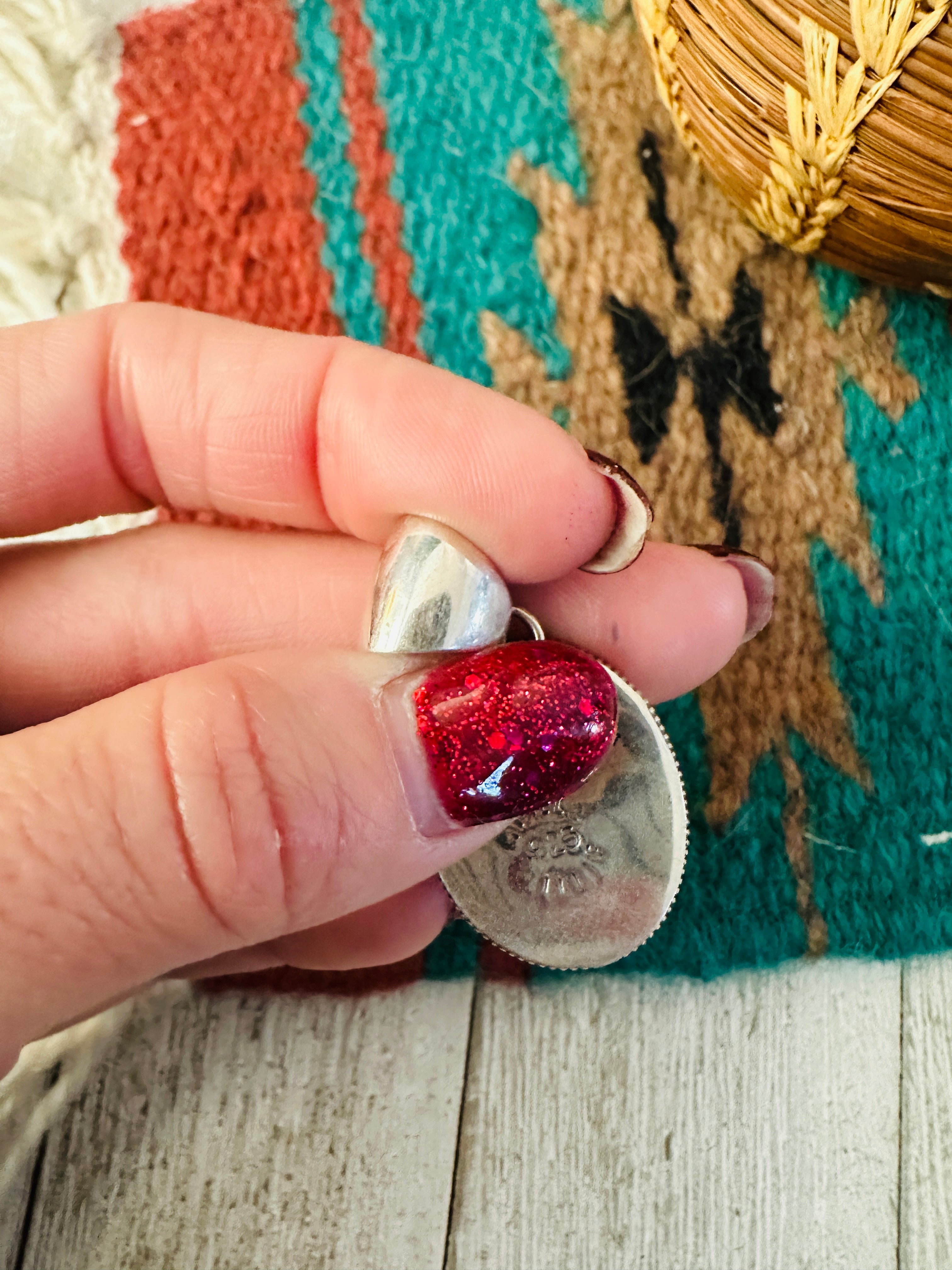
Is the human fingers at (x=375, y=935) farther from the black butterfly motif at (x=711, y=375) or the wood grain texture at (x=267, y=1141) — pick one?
the black butterfly motif at (x=711, y=375)

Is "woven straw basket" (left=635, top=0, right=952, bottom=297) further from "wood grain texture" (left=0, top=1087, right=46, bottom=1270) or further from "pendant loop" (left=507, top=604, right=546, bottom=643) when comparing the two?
"wood grain texture" (left=0, top=1087, right=46, bottom=1270)

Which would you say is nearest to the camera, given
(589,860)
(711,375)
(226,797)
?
(226,797)

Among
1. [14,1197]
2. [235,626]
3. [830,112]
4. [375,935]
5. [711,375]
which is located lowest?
[14,1197]

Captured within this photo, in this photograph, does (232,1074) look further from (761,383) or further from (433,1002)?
(761,383)

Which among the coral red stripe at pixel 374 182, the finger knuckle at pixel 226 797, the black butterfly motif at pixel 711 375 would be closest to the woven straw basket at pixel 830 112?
the black butterfly motif at pixel 711 375

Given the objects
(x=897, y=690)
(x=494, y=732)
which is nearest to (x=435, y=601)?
(x=494, y=732)

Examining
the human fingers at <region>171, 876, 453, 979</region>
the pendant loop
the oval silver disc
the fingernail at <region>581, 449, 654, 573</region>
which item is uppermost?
the fingernail at <region>581, 449, 654, 573</region>

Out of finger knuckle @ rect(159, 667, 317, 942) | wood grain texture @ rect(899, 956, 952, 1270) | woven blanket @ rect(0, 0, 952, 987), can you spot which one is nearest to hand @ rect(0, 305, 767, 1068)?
finger knuckle @ rect(159, 667, 317, 942)

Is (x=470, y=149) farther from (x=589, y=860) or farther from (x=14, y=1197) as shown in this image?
(x=14, y=1197)
